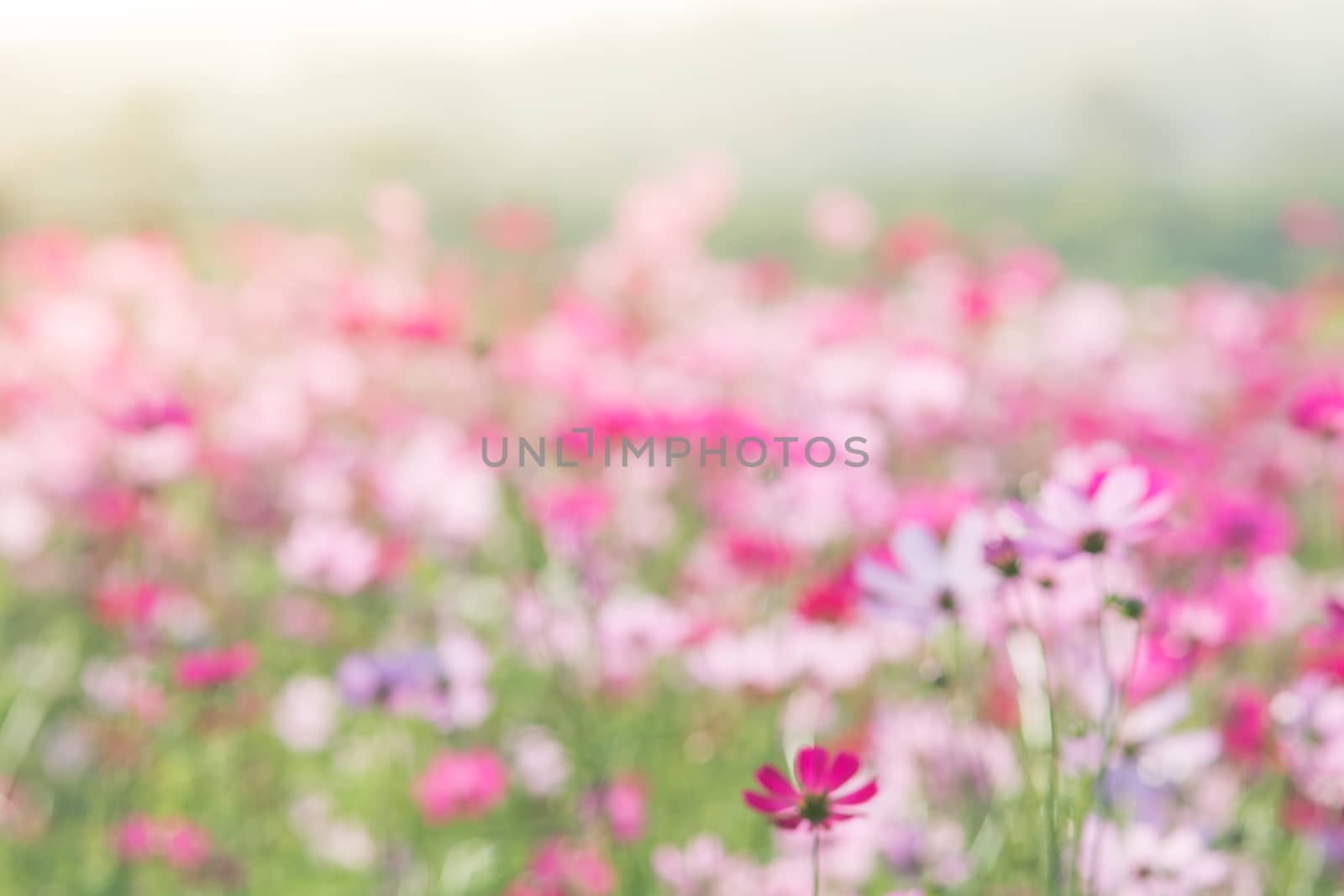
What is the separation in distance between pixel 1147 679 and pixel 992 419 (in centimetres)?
105

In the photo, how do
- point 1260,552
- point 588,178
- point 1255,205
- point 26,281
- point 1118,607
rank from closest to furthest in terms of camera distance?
point 1118,607, point 1260,552, point 26,281, point 1255,205, point 588,178

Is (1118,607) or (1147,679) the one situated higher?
(1118,607)

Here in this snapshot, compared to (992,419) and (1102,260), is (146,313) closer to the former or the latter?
(992,419)

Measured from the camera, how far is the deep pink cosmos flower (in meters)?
0.47

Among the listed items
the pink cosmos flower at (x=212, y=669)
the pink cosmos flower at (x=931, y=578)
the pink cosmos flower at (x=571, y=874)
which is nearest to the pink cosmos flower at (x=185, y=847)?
the pink cosmos flower at (x=212, y=669)

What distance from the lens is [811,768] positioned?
1.61 feet

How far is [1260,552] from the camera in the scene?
2.89ft

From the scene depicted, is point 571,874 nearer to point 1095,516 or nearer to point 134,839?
point 134,839

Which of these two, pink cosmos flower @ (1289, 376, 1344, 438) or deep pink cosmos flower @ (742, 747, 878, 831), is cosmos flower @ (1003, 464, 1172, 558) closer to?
deep pink cosmos flower @ (742, 747, 878, 831)

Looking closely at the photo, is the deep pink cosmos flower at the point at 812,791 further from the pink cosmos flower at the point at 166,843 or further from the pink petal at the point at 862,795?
the pink cosmos flower at the point at 166,843

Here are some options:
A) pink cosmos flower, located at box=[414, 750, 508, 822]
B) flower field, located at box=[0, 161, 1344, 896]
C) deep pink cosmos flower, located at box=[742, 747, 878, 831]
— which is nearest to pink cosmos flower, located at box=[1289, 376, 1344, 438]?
flower field, located at box=[0, 161, 1344, 896]

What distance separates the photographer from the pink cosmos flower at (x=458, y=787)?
1074 millimetres

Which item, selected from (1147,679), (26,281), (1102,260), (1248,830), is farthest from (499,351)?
(1102,260)

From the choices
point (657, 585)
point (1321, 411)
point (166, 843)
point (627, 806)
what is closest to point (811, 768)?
point (1321, 411)
